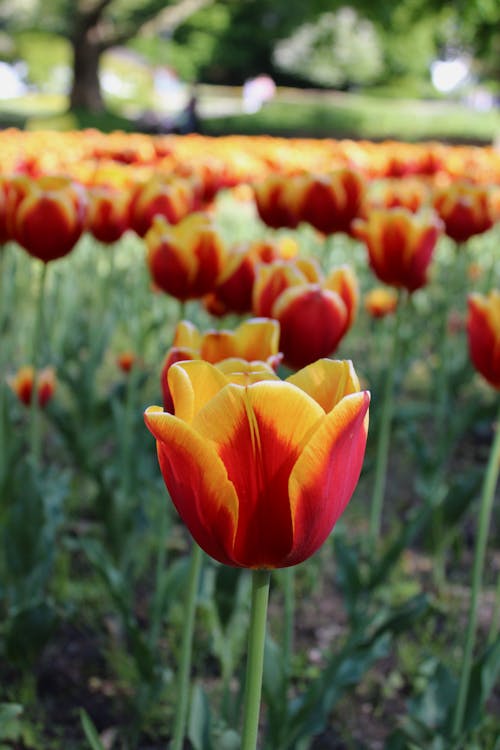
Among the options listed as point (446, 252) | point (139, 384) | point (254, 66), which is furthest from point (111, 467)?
point (254, 66)

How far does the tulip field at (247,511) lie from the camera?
729 mm

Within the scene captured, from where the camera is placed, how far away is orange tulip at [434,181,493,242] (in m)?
2.53

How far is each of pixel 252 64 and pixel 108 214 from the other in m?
36.7

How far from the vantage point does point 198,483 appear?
0.71 metres

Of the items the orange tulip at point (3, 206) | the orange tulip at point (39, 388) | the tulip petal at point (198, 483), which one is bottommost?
the orange tulip at point (39, 388)

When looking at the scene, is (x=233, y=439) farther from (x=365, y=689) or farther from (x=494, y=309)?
(x=365, y=689)

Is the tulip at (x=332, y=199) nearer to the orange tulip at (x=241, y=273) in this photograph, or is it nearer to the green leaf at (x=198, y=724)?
the orange tulip at (x=241, y=273)

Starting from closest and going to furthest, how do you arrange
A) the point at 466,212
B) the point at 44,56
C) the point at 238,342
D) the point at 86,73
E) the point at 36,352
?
1. the point at 238,342
2. the point at 36,352
3. the point at 466,212
4. the point at 86,73
5. the point at 44,56

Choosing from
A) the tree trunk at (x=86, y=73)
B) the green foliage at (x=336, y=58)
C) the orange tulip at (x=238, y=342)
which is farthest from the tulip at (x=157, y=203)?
the green foliage at (x=336, y=58)

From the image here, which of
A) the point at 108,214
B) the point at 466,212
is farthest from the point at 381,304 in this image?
the point at 108,214

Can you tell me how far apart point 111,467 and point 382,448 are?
749 millimetres

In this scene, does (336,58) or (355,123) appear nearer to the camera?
(355,123)

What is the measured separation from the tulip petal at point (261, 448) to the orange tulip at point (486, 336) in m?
0.72

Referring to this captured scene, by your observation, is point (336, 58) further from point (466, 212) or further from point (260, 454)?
point (260, 454)
